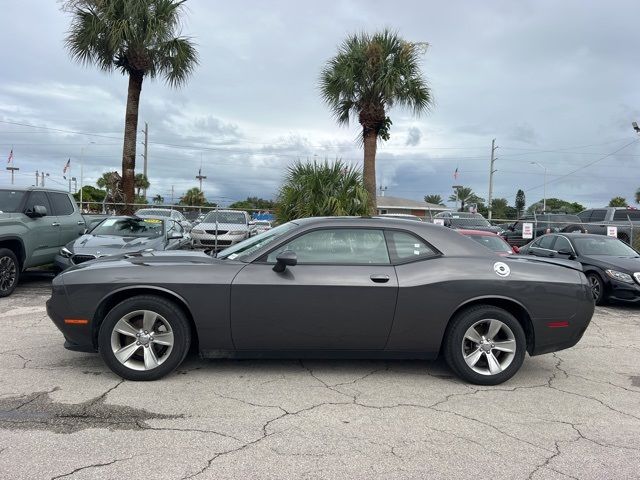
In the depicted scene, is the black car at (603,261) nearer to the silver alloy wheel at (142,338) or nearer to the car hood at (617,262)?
the car hood at (617,262)

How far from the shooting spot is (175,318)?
442 centimetres

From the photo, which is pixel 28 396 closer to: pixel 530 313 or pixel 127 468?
pixel 127 468

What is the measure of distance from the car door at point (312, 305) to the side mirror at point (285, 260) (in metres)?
0.05

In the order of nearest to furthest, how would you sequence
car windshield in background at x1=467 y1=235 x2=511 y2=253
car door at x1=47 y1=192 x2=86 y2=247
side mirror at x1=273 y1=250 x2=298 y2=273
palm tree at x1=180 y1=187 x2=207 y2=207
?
side mirror at x1=273 y1=250 x2=298 y2=273 < car windshield in background at x1=467 y1=235 x2=511 y2=253 < car door at x1=47 y1=192 x2=86 y2=247 < palm tree at x1=180 y1=187 x2=207 y2=207

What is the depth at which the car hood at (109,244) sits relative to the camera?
8.80 meters

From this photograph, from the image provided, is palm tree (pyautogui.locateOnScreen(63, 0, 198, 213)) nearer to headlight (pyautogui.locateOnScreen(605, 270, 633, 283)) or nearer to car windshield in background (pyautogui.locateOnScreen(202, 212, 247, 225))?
car windshield in background (pyautogui.locateOnScreen(202, 212, 247, 225))

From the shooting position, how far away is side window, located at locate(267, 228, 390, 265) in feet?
15.3

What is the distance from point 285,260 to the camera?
4.38 metres

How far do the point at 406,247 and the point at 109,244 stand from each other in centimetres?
619

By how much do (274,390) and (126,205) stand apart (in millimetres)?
12870

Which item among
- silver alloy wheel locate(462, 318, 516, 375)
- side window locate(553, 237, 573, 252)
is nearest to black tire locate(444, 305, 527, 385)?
silver alloy wheel locate(462, 318, 516, 375)

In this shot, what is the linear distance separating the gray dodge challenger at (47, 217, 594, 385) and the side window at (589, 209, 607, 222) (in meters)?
17.5

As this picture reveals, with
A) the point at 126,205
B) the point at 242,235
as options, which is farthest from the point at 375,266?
the point at 126,205

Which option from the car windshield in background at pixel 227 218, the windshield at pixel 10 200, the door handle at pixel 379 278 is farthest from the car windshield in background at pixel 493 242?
the car windshield in background at pixel 227 218
